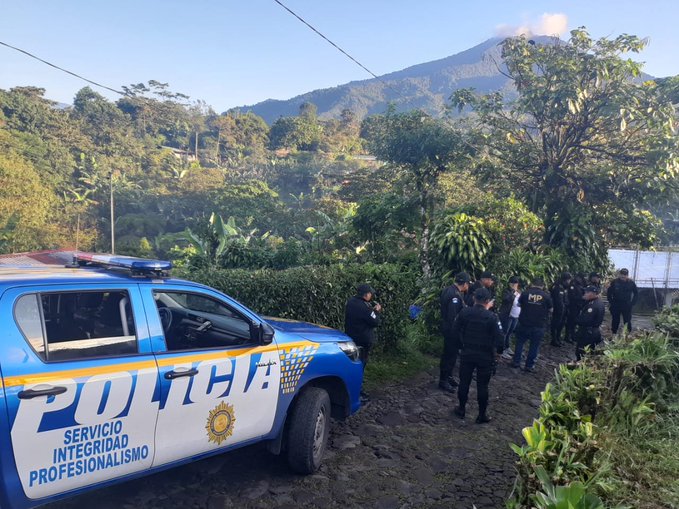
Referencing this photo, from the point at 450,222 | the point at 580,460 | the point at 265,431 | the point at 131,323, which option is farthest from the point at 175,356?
the point at 450,222

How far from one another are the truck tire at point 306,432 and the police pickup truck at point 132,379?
0.03 ft

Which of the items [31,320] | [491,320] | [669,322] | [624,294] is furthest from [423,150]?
[31,320]

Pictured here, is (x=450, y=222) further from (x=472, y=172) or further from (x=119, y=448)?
(x=119, y=448)

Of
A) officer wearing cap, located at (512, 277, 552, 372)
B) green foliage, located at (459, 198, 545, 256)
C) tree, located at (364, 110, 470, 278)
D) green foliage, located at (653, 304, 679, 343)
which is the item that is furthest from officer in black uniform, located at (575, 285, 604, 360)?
tree, located at (364, 110, 470, 278)

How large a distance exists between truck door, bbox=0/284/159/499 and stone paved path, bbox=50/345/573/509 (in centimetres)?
94

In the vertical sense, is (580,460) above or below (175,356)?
below

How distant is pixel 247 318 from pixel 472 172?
32.8ft

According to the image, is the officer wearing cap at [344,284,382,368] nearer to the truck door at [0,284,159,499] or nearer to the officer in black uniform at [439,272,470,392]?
the officer in black uniform at [439,272,470,392]

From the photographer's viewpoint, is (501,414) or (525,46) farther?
(525,46)

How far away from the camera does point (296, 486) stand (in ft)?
13.6

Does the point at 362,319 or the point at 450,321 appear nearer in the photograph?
the point at 362,319

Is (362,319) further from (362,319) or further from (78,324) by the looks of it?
(78,324)

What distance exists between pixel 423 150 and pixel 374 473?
8246 mm

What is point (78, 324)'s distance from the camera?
3076mm
